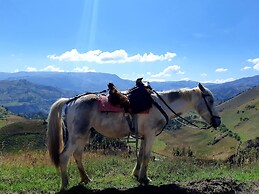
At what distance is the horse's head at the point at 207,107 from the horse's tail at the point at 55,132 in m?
3.93

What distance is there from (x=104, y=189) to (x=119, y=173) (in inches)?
115

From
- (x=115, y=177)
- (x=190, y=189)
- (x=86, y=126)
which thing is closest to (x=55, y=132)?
(x=86, y=126)

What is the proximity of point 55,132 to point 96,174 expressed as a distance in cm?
302

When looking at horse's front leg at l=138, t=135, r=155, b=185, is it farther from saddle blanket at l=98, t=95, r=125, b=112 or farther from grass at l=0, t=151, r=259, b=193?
saddle blanket at l=98, t=95, r=125, b=112

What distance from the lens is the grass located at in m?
9.63

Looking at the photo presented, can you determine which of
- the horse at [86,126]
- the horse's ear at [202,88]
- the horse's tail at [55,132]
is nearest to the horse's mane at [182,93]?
the horse's ear at [202,88]

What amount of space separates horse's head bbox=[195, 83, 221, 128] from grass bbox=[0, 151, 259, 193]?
6.11 feet

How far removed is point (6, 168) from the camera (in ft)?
39.4

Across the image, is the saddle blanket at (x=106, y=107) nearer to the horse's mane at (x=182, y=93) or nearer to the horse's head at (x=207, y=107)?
the horse's mane at (x=182, y=93)

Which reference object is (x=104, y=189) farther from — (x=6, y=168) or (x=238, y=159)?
(x=238, y=159)

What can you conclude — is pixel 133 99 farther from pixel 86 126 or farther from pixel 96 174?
pixel 96 174

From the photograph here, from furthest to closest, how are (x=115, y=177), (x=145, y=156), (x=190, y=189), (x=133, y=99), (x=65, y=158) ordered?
(x=115, y=177), (x=145, y=156), (x=133, y=99), (x=65, y=158), (x=190, y=189)

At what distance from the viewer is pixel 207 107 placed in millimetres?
10117

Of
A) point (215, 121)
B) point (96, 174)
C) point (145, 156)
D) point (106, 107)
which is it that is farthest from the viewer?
point (96, 174)
